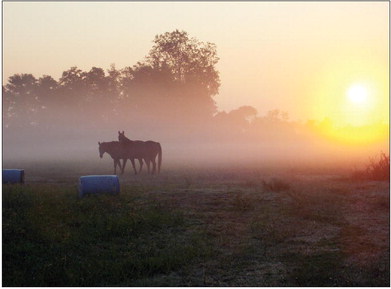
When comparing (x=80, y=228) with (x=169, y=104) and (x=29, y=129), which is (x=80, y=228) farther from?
(x=29, y=129)

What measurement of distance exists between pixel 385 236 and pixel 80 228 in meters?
8.46

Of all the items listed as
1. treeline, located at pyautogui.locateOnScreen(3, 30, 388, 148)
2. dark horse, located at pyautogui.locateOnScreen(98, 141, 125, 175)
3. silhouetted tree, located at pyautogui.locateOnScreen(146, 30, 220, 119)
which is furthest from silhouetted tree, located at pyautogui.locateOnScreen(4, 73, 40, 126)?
dark horse, located at pyautogui.locateOnScreen(98, 141, 125, 175)

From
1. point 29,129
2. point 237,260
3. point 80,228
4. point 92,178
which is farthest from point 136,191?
point 29,129

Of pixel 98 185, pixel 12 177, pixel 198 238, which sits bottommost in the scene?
pixel 198 238

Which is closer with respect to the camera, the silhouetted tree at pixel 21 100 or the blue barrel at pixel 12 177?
the blue barrel at pixel 12 177

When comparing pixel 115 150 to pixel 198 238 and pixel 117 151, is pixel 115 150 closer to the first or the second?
pixel 117 151

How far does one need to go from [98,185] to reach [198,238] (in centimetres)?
685

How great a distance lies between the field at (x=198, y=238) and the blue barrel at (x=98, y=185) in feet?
1.24

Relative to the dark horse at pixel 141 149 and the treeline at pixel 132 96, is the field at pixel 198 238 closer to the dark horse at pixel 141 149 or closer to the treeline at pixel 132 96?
the dark horse at pixel 141 149

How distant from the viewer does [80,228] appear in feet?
48.0

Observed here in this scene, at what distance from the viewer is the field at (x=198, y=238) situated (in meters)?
11.0

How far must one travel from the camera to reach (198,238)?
1395 centimetres

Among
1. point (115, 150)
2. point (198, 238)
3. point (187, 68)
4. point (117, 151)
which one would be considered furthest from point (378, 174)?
point (187, 68)

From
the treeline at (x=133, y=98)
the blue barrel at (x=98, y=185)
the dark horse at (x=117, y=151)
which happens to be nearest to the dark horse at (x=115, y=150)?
the dark horse at (x=117, y=151)
